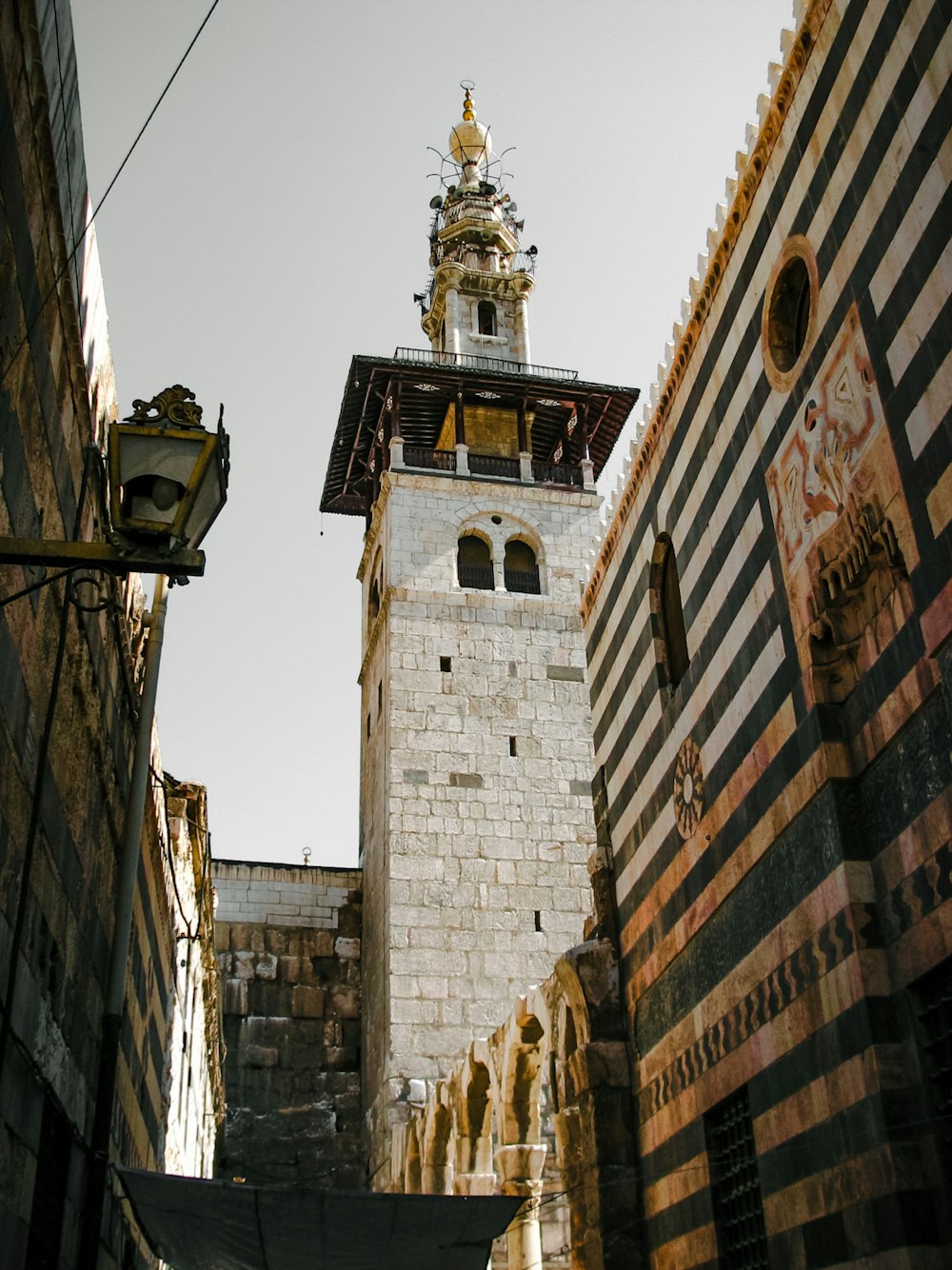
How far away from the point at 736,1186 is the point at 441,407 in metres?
21.6

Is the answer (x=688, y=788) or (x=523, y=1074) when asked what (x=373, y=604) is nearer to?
(x=523, y=1074)

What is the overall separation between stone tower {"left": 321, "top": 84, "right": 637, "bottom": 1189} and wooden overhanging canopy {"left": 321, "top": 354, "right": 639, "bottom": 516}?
53 millimetres

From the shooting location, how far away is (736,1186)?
29.0ft

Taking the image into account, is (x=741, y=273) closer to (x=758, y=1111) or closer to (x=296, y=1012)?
(x=758, y=1111)

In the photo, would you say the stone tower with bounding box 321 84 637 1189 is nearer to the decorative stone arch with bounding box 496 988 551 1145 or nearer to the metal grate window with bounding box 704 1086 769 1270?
the decorative stone arch with bounding box 496 988 551 1145

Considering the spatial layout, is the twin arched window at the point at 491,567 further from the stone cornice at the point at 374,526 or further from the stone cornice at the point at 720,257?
the stone cornice at the point at 720,257

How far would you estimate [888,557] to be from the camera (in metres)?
7.13

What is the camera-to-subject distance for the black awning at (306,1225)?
599 centimetres

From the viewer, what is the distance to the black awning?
5992mm

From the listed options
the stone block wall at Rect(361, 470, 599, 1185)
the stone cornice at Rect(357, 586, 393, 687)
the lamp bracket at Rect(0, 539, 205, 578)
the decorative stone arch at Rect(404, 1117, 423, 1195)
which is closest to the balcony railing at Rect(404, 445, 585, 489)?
Answer: the stone block wall at Rect(361, 470, 599, 1185)

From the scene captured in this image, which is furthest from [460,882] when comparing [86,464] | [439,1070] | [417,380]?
[86,464]

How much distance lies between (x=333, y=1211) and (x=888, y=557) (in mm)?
4843

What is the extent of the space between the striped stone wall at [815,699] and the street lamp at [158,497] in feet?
14.2

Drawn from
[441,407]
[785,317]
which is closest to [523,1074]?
[785,317]
